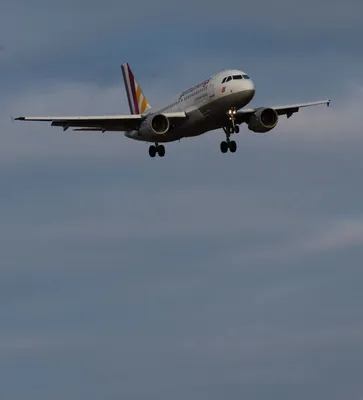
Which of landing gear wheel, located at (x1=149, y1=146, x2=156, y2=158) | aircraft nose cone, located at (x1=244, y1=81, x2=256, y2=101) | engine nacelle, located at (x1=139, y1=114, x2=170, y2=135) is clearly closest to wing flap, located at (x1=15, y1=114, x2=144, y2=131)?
landing gear wheel, located at (x1=149, y1=146, x2=156, y2=158)

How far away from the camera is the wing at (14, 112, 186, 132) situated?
97688 millimetres

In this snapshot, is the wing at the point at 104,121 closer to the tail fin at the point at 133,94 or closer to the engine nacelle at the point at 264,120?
the engine nacelle at the point at 264,120

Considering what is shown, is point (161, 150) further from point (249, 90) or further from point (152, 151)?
point (249, 90)

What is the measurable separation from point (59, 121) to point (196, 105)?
894 cm

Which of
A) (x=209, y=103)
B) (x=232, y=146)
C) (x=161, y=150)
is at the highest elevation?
(x=209, y=103)

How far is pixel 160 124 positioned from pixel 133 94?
71.2ft

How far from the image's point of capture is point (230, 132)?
96.1m

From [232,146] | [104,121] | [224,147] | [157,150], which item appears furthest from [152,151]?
[232,146]

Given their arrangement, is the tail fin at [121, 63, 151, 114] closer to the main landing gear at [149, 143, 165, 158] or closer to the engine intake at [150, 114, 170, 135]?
the main landing gear at [149, 143, 165, 158]

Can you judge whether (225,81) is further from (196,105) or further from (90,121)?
(90,121)

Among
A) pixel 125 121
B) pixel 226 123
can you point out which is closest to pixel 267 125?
pixel 226 123

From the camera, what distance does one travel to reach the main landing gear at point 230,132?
9425 cm

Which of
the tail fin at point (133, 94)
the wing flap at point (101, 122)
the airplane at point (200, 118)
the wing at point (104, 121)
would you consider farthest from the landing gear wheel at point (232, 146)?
the tail fin at point (133, 94)

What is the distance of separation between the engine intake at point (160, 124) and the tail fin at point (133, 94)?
17.4 meters
